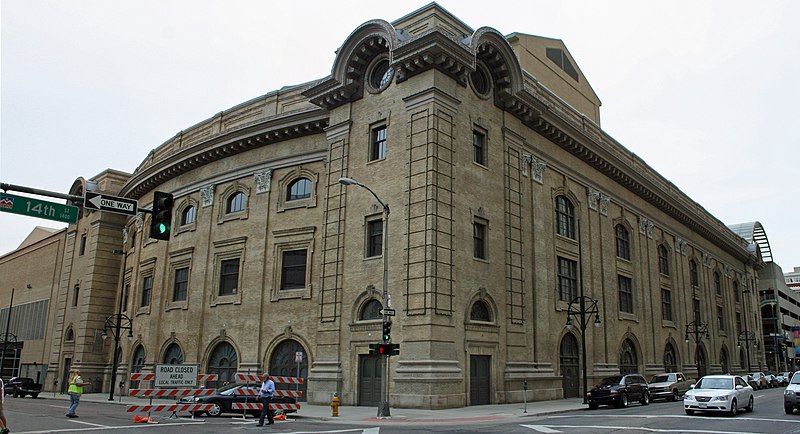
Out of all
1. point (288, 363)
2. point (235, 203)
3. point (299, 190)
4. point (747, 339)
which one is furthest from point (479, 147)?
point (747, 339)

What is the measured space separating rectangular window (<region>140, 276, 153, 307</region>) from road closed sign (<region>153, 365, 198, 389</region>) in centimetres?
2208

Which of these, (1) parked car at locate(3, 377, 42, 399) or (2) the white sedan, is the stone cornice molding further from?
(2) the white sedan

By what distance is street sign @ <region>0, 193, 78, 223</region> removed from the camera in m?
15.7

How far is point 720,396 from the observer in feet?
75.5

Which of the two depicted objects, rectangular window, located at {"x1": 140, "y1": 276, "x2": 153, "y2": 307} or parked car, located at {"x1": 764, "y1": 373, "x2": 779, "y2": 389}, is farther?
parked car, located at {"x1": 764, "y1": 373, "x2": 779, "y2": 389}

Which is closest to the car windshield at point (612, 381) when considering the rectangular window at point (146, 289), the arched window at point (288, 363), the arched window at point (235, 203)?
the arched window at point (288, 363)

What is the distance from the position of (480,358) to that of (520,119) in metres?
14.3

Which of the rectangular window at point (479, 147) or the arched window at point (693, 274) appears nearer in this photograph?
the rectangular window at point (479, 147)

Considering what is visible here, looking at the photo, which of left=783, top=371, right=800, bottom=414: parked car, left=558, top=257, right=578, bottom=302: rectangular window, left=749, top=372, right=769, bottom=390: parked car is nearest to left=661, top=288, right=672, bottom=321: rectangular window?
left=749, top=372, right=769, bottom=390: parked car

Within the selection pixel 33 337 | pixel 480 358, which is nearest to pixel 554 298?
pixel 480 358

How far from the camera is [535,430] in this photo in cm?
1869

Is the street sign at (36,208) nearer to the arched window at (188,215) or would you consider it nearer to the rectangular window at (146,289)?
the arched window at (188,215)

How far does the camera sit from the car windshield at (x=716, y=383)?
2411 centimetres

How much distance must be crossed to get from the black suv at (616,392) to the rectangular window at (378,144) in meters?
15.2
